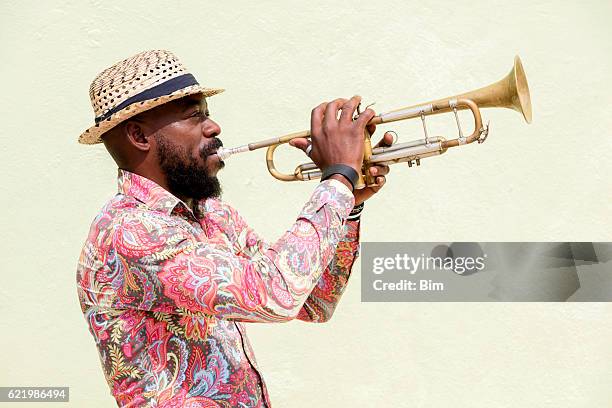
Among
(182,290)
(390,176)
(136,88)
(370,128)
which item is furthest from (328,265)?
(390,176)

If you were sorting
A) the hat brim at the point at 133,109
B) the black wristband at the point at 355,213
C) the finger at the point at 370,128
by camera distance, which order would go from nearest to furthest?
the hat brim at the point at 133,109 → the finger at the point at 370,128 → the black wristband at the point at 355,213

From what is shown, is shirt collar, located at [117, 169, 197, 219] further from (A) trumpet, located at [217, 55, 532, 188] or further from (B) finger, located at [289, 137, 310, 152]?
(B) finger, located at [289, 137, 310, 152]

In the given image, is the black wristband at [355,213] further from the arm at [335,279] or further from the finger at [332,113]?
the finger at [332,113]

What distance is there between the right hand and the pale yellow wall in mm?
2104

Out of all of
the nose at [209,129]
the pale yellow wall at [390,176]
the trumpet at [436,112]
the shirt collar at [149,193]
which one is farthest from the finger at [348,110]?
the pale yellow wall at [390,176]

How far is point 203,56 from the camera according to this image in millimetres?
4293

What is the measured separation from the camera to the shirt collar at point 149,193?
2.15 metres

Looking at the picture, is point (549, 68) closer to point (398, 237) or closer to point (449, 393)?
point (398, 237)

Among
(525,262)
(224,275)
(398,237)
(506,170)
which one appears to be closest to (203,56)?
(398,237)

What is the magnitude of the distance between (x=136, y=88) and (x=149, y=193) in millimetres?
277

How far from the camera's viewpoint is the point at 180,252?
1.94 meters

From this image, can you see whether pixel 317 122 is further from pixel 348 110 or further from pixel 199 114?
pixel 199 114

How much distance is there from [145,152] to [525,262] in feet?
8.40

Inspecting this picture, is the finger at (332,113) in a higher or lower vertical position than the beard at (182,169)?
higher
